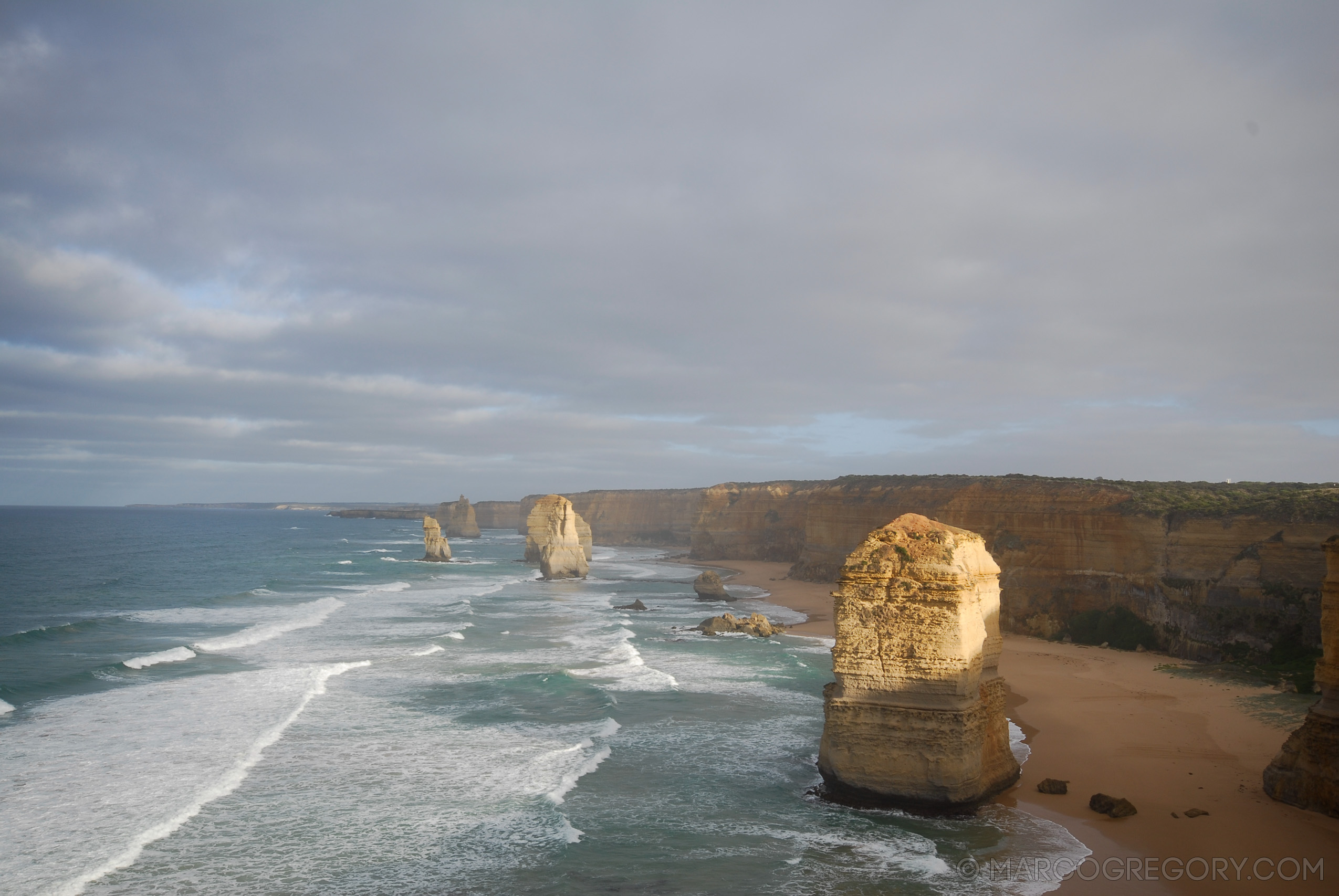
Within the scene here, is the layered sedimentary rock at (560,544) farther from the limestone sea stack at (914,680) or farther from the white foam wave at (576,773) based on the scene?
the limestone sea stack at (914,680)

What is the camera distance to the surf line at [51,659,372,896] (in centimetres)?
1176

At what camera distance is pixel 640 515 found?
110438mm

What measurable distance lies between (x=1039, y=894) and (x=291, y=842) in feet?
38.4

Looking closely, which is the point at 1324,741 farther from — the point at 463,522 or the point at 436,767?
the point at 463,522

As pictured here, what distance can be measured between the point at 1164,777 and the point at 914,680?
235 inches

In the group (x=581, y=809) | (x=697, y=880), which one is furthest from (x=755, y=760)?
(x=697, y=880)

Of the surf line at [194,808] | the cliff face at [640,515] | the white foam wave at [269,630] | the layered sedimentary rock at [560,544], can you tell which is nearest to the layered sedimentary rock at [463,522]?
the cliff face at [640,515]

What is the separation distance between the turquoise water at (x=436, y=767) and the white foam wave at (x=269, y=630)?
276mm

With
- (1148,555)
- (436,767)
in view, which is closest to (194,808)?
(436,767)

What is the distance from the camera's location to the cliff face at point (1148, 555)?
81.4 ft

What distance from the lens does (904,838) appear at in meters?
12.9

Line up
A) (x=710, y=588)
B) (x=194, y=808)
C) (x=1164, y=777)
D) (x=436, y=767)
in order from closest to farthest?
(x=194, y=808), (x=1164, y=777), (x=436, y=767), (x=710, y=588)

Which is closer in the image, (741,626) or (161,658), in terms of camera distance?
(161,658)

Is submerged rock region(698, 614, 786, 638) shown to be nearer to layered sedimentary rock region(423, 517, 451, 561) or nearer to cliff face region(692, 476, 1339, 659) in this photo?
cliff face region(692, 476, 1339, 659)
